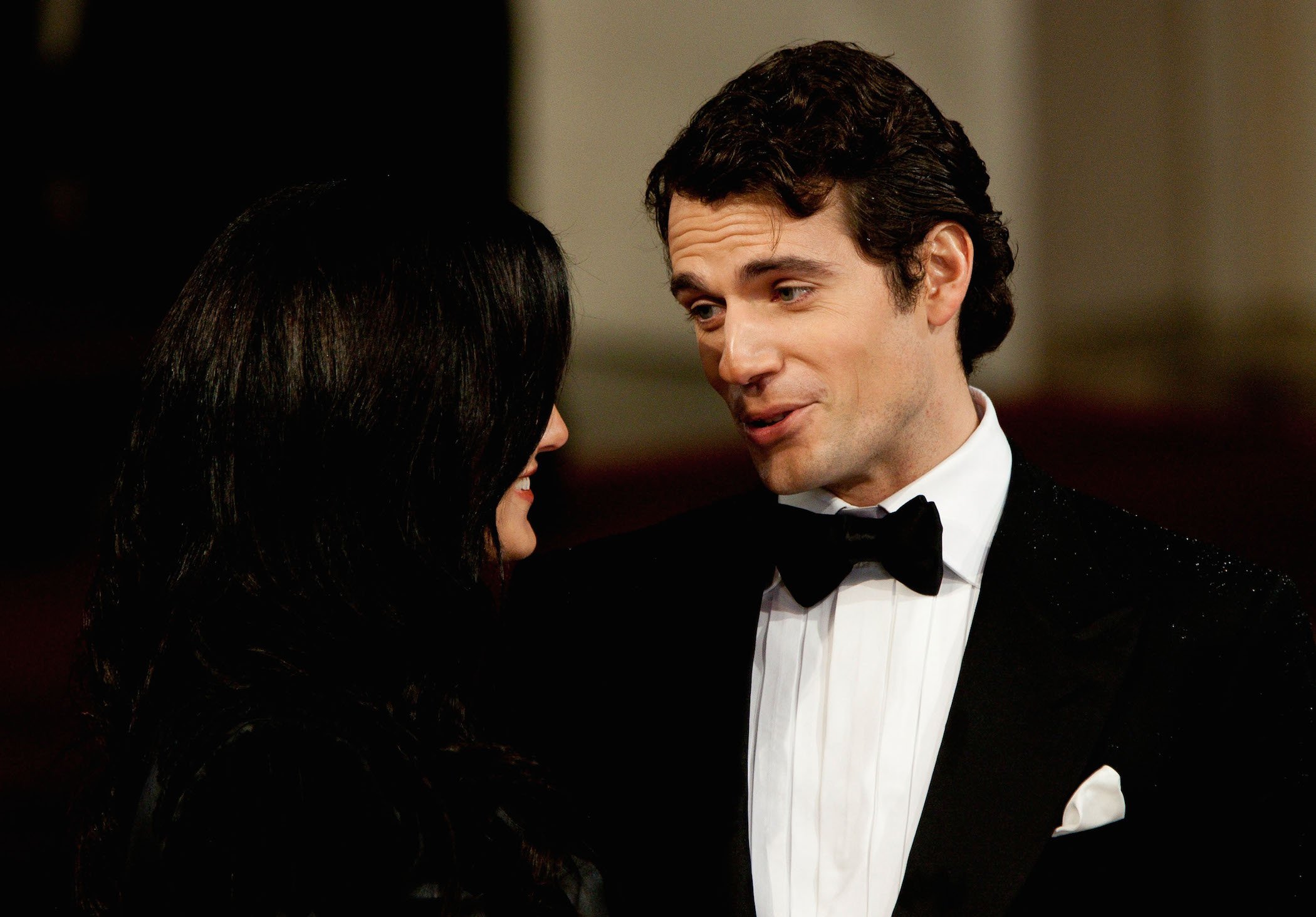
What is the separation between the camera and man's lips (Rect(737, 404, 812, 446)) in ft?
6.33

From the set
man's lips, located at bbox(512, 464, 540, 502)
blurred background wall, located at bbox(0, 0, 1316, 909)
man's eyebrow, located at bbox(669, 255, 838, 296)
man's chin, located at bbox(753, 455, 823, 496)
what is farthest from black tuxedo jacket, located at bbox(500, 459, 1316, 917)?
blurred background wall, located at bbox(0, 0, 1316, 909)

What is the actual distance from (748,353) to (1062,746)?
2.34ft

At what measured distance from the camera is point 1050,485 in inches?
76.7

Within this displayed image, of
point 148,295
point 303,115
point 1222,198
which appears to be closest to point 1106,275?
point 1222,198

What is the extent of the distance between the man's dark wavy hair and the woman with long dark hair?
0.56 metres

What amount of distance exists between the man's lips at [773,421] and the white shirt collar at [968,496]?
0.11m

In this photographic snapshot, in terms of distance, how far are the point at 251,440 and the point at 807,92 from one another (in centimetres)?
107

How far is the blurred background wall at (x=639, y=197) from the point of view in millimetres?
3158

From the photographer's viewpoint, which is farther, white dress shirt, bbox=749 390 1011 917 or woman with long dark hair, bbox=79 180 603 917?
white dress shirt, bbox=749 390 1011 917

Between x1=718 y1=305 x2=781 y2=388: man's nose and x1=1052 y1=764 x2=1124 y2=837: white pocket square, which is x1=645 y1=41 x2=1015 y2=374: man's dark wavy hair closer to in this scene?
x1=718 y1=305 x2=781 y2=388: man's nose

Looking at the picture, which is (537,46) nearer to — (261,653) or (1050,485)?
(1050,485)

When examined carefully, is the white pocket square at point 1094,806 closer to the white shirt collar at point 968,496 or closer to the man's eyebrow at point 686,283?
the white shirt collar at point 968,496

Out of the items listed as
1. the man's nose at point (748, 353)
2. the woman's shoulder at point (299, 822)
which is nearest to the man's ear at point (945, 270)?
the man's nose at point (748, 353)

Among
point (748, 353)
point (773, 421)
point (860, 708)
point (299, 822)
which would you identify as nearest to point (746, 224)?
point (748, 353)
